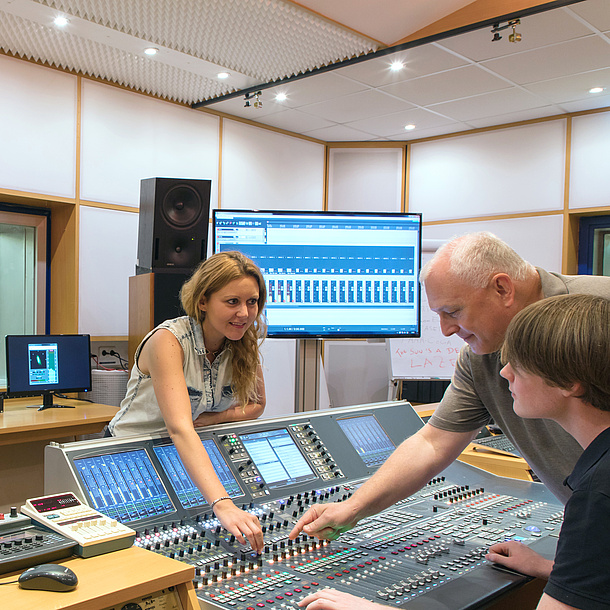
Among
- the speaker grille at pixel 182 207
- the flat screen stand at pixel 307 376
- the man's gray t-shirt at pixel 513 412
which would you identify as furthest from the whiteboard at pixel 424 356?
the man's gray t-shirt at pixel 513 412

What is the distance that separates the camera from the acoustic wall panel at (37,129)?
3926 mm

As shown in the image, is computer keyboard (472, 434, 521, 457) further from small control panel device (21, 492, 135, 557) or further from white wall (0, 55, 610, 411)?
white wall (0, 55, 610, 411)

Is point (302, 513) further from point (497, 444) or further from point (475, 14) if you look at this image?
point (475, 14)

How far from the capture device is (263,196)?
5.34 meters

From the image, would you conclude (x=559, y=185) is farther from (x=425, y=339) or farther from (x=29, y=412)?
(x=29, y=412)

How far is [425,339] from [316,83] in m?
1.91

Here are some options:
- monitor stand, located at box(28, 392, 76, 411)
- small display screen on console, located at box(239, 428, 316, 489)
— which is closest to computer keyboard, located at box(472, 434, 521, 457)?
small display screen on console, located at box(239, 428, 316, 489)

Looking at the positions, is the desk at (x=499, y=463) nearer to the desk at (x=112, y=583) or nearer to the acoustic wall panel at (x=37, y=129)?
the desk at (x=112, y=583)

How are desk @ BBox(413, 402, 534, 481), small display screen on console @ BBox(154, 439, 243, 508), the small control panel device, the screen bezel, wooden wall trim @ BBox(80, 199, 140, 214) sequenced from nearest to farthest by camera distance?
the small control panel device, small display screen on console @ BBox(154, 439, 243, 508), desk @ BBox(413, 402, 534, 481), the screen bezel, wooden wall trim @ BBox(80, 199, 140, 214)

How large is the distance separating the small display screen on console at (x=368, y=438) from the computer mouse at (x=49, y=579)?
44.9 inches

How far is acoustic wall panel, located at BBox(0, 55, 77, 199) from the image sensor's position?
393cm

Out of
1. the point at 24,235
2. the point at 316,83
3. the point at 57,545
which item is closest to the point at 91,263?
the point at 24,235

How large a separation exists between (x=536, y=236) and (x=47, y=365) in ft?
12.0

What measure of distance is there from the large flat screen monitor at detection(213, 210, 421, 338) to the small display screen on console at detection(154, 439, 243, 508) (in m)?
0.93
